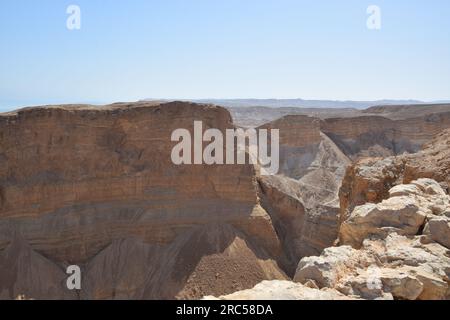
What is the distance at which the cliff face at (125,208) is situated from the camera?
27.4 m

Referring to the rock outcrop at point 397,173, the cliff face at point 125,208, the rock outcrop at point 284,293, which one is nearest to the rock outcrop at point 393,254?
the rock outcrop at point 284,293

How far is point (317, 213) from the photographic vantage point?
34.5m

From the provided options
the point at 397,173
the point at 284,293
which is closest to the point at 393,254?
the point at 284,293

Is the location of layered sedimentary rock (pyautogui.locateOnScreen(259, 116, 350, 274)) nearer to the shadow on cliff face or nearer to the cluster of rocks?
the shadow on cliff face

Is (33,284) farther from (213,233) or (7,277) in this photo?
(213,233)

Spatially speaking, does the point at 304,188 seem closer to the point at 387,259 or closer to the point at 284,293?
the point at 387,259

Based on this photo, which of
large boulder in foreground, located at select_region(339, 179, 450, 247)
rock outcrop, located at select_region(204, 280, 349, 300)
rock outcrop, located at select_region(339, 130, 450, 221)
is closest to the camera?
rock outcrop, located at select_region(204, 280, 349, 300)

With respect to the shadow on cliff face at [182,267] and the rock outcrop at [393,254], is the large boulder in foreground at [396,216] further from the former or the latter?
the shadow on cliff face at [182,267]

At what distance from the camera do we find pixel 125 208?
30062mm

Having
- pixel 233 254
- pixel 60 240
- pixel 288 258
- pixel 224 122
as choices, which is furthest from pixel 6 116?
pixel 288 258

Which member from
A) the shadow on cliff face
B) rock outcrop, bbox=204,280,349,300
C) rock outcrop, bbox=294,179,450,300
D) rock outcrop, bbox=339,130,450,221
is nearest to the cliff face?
the shadow on cliff face

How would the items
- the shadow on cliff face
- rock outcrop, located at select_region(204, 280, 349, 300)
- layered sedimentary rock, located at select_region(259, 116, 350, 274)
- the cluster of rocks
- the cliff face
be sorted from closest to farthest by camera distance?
1. rock outcrop, located at select_region(204, 280, 349, 300)
2. the cluster of rocks
3. the shadow on cliff face
4. the cliff face
5. layered sedimentary rock, located at select_region(259, 116, 350, 274)

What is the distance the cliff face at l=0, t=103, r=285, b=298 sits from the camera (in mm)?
27406
